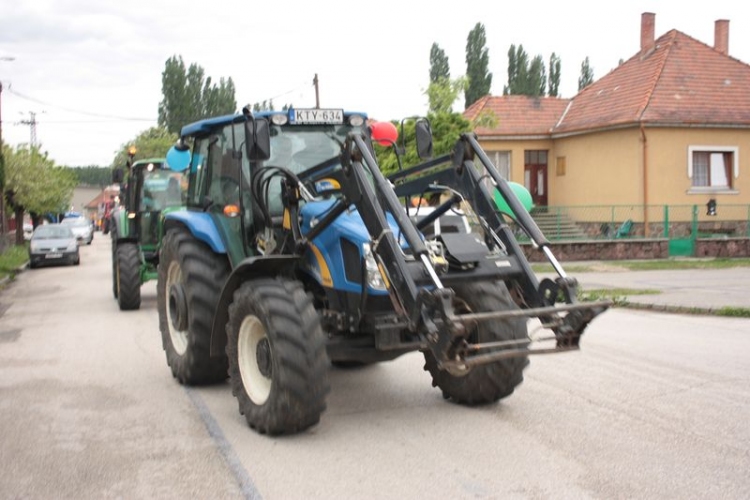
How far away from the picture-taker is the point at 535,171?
3164cm

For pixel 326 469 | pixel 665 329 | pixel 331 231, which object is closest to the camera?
pixel 326 469

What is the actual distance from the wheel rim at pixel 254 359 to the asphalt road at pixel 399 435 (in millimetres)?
320

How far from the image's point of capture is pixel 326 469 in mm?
5223

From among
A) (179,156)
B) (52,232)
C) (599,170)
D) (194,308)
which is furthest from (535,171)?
(194,308)

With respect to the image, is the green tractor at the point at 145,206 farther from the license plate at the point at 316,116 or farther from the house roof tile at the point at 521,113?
the house roof tile at the point at 521,113

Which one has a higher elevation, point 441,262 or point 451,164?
point 451,164

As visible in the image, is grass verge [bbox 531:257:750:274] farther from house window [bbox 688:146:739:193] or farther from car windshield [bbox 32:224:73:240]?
car windshield [bbox 32:224:73:240]

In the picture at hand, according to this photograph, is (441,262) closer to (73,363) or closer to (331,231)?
(331,231)

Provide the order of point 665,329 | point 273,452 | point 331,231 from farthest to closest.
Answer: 1. point 665,329
2. point 331,231
3. point 273,452

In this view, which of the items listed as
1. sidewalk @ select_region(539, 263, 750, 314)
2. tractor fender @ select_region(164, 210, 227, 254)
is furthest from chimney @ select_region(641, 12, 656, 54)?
tractor fender @ select_region(164, 210, 227, 254)

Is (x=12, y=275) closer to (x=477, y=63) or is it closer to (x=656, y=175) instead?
(x=656, y=175)

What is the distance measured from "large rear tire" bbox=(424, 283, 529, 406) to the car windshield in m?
25.2

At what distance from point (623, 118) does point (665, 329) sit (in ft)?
57.3

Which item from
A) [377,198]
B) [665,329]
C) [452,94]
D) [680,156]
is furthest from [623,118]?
[377,198]
